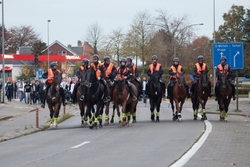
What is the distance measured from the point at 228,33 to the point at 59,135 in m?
68.4

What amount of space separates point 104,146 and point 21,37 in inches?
4259

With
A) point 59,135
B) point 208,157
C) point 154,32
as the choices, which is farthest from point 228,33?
point 208,157

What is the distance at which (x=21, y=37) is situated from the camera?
122 m

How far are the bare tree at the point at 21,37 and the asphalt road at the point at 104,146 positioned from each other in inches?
3893

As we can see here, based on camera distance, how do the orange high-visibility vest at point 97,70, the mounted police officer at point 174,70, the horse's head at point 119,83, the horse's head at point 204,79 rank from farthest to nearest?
the mounted police officer at point 174,70 → the horse's head at point 204,79 → the orange high-visibility vest at point 97,70 → the horse's head at point 119,83

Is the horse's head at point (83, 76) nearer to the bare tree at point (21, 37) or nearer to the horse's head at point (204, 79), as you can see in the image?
the horse's head at point (204, 79)

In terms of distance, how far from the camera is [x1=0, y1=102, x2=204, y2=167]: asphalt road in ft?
43.8

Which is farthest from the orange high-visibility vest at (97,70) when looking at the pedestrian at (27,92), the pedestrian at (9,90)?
the pedestrian at (9,90)

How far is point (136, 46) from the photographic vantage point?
257 ft

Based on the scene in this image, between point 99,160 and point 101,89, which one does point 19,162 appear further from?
point 101,89

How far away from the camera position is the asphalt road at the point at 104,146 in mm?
13336

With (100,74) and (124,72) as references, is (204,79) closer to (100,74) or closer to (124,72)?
(124,72)

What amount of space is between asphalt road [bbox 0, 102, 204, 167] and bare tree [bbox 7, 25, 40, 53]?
98.9 meters

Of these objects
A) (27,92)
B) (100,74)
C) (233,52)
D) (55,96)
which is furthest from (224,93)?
(27,92)
